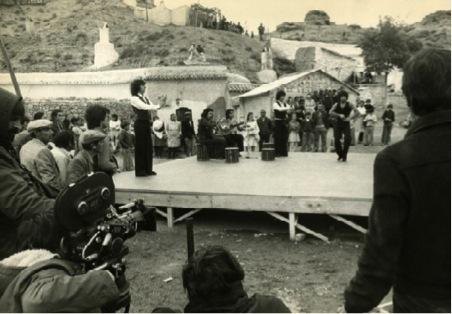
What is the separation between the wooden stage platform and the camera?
6664 millimetres

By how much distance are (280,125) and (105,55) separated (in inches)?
1341

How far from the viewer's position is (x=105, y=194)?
2.49 m

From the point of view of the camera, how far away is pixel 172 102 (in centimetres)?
2417

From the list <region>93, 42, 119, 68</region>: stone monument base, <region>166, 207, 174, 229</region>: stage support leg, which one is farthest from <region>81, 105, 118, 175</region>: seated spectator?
<region>93, 42, 119, 68</region>: stone monument base

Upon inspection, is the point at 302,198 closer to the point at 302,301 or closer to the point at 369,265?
the point at 302,301

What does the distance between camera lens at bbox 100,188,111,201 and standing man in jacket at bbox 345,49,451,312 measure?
1.17 meters

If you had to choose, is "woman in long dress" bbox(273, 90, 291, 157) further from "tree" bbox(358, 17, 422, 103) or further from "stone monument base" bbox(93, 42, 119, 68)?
"stone monument base" bbox(93, 42, 119, 68)

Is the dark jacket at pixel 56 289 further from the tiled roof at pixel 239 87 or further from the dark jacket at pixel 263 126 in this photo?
the tiled roof at pixel 239 87

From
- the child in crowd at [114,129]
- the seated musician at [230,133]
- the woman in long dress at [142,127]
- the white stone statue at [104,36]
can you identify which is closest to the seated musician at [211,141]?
the seated musician at [230,133]

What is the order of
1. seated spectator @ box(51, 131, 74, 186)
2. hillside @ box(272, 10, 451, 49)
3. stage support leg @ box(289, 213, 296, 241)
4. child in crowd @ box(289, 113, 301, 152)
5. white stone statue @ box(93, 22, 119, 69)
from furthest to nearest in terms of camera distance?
hillside @ box(272, 10, 451, 49) < white stone statue @ box(93, 22, 119, 69) < child in crowd @ box(289, 113, 301, 152) < stage support leg @ box(289, 213, 296, 241) < seated spectator @ box(51, 131, 74, 186)

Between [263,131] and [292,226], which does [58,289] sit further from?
[263,131]

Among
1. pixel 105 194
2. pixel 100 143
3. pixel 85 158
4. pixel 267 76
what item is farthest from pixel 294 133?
pixel 267 76

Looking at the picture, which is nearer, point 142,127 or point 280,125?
point 142,127

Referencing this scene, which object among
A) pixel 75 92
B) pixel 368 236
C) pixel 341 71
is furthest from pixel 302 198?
pixel 341 71
